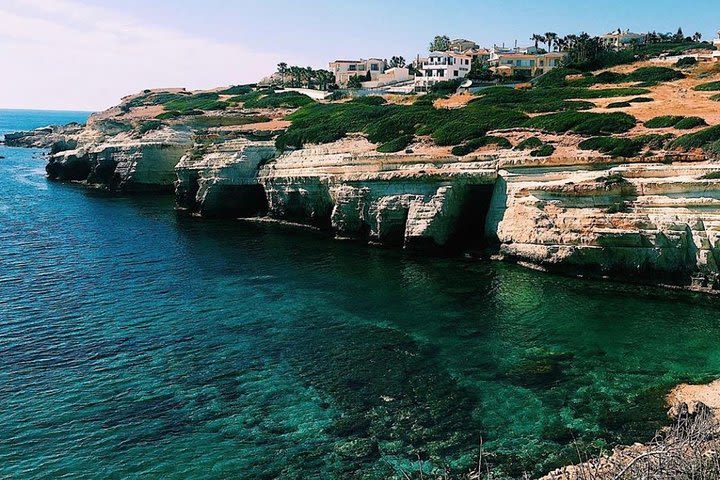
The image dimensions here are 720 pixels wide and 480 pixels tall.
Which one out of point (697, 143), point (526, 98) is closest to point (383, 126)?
point (526, 98)

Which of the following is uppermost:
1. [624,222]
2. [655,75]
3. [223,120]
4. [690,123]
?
[655,75]

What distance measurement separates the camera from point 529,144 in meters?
39.8

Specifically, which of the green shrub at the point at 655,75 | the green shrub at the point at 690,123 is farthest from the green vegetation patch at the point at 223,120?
the green shrub at the point at 690,123

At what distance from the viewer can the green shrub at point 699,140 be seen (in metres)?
33.7

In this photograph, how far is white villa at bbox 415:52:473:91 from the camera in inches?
3600

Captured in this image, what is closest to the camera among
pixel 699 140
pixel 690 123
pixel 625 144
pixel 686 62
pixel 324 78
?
pixel 699 140

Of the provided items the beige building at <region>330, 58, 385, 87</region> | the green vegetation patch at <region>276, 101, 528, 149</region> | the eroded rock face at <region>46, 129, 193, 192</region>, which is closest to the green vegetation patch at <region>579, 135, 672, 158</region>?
the green vegetation patch at <region>276, 101, 528, 149</region>

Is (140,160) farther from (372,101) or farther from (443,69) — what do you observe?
(443,69)

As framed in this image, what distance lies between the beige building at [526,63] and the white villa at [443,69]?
5.26m

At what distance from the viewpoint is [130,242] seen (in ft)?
132

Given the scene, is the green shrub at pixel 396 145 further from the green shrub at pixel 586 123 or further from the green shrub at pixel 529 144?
the green shrub at pixel 586 123

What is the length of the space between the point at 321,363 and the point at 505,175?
61.9 feet

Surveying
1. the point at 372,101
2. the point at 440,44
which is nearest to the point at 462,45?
the point at 440,44

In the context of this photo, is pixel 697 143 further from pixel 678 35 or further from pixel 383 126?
pixel 678 35
